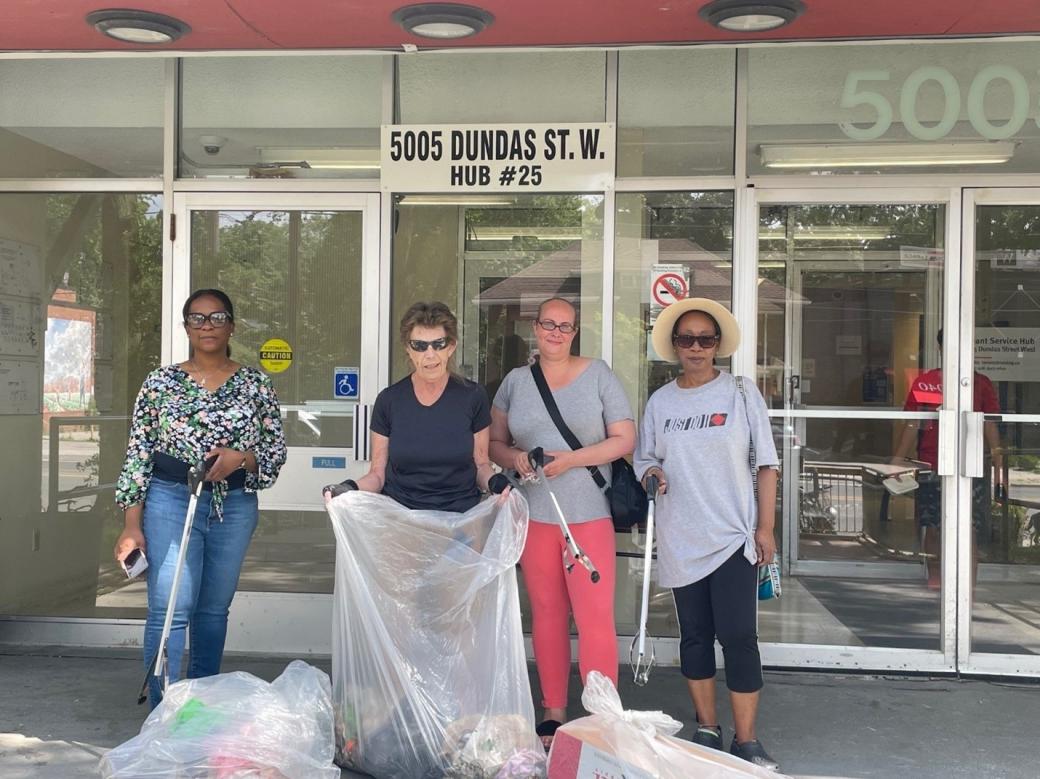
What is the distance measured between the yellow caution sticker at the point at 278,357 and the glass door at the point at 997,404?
3374mm

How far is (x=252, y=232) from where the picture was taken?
5027 millimetres

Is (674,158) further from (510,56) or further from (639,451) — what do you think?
(639,451)

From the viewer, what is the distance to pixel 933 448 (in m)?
4.78

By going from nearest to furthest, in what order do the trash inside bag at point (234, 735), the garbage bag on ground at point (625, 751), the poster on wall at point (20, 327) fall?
1. the garbage bag on ground at point (625, 751)
2. the trash inside bag at point (234, 735)
3. the poster on wall at point (20, 327)

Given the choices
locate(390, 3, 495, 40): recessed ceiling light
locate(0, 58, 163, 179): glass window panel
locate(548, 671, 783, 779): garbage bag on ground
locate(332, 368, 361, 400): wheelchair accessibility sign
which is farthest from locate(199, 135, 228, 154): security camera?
locate(548, 671, 783, 779): garbage bag on ground

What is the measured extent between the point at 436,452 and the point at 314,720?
1.00 metres

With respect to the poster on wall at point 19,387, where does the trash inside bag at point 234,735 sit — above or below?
below

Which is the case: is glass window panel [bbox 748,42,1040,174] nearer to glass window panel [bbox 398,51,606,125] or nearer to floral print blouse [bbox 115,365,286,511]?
glass window panel [bbox 398,51,606,125]

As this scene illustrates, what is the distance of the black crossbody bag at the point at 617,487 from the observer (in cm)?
365

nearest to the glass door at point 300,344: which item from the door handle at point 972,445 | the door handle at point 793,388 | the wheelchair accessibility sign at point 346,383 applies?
the wheelchair accessibility sign at point 346,383

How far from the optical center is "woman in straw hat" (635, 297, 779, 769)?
3467 millimetres

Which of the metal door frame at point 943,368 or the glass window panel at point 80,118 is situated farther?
the glass window panel at point 80,118

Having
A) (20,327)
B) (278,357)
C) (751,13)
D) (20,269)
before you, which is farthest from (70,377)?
(751,13)

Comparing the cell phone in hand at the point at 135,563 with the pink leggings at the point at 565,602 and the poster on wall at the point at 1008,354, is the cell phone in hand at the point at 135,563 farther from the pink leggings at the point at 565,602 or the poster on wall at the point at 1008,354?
the poster on wall at the point at 1008,354
